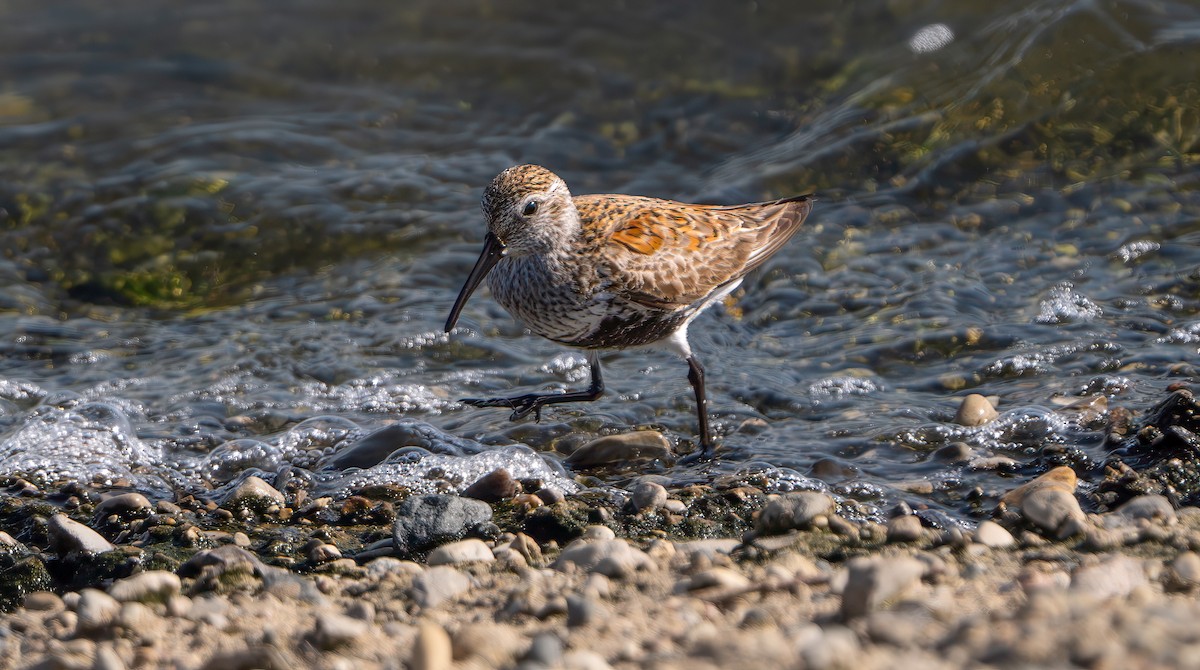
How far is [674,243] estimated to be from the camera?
7.23 meters

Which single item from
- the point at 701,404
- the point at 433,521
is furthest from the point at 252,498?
the point at 701,404

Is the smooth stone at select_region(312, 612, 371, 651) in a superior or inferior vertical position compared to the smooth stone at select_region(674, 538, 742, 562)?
superior

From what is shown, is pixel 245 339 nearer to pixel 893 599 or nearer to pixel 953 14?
pixel 893 599

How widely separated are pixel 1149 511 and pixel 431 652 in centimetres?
332

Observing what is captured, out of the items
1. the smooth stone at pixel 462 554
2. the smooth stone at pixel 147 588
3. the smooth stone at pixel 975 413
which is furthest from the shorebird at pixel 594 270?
the smooth stone at pixel 147 588

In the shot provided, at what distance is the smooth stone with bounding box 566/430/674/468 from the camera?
675 cm

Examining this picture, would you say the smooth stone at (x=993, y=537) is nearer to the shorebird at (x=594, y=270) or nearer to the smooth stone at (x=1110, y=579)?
the smooth stone at (x=1110, y=579)

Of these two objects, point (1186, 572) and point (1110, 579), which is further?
point (1186, 572)

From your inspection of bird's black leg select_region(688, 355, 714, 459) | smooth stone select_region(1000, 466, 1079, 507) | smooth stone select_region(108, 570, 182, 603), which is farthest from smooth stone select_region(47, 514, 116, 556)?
smooth stone select_region(1000, 466, 1079, 507)

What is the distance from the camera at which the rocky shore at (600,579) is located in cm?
346

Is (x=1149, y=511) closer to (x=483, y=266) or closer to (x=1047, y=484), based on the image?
(x=1047, y=484)

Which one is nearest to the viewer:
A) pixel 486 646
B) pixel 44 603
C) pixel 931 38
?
pixel 486 646

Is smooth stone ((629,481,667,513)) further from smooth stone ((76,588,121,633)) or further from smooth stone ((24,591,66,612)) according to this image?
smooth stone ((24,591,66,612))

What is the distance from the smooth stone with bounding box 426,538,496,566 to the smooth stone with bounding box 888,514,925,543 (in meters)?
1.75
